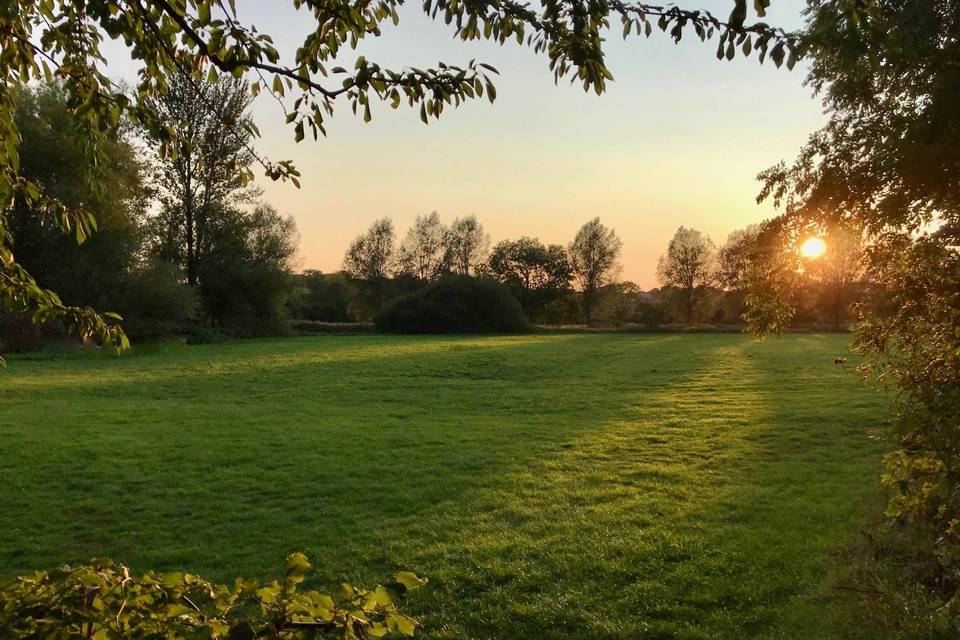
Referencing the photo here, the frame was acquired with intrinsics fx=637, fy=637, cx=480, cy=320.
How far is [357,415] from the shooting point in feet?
52.6

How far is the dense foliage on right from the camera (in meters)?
3.81

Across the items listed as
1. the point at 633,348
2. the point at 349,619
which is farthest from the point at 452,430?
the point at 633,348

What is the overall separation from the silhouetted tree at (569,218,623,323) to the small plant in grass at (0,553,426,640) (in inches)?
3081

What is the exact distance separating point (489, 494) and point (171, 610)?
292 inches

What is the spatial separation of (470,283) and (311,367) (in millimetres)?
35530

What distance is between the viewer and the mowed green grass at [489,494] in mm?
5777

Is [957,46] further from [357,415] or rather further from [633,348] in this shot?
[633,348]

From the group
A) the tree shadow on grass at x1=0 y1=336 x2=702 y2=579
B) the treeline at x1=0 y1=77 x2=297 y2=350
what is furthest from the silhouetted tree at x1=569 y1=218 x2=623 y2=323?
the tree shadow on grass at x1=0 y1=336 x2=702 y2=579

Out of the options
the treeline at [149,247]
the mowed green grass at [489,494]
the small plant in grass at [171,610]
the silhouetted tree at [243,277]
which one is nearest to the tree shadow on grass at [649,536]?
the mowed green grass at [489,494]

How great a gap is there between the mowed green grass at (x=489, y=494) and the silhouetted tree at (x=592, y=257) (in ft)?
196

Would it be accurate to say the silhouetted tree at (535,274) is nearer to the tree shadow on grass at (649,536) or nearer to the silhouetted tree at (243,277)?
the silhouetted tree at (243,277)

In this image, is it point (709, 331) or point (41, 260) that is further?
point (709, 331)

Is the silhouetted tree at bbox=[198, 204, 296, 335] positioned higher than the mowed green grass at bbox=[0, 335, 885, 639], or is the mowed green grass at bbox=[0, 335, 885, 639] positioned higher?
the silhouetted tree at bbox=[198, 204, 296, 335]

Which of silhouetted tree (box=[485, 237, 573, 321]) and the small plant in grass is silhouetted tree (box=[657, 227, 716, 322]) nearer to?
silhouetted tree (box=[485, 237, 573, 321])
